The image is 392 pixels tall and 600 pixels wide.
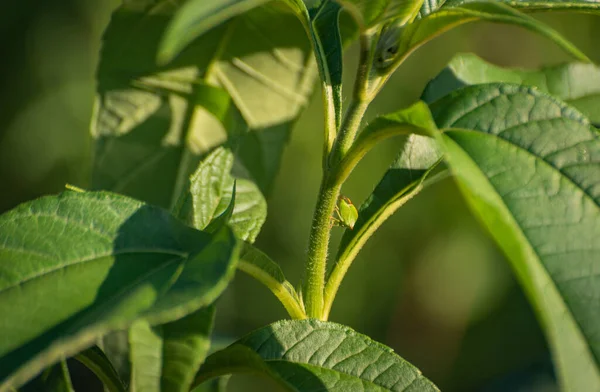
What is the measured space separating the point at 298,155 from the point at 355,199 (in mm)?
292

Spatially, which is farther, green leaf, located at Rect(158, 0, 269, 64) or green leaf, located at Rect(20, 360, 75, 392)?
green leaf, located at Rect(20, 360, 75, 392)

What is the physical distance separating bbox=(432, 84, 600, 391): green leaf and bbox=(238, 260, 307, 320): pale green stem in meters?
0.21

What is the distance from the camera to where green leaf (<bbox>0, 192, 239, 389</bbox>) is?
48 cm

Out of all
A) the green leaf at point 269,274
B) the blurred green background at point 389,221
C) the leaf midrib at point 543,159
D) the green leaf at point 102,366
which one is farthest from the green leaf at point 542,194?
the blurred green background at point 389,221

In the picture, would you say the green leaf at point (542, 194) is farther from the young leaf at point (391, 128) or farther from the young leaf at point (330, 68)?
the young leaf at point (330, 68)

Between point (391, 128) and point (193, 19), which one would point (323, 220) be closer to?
point (391, 128)

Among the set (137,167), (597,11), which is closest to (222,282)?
(597,11)

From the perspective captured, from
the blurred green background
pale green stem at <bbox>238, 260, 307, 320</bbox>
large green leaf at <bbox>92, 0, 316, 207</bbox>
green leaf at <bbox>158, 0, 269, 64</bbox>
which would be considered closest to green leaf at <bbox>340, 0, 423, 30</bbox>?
green leaf at <bbox>158, 0, 269, 64</bbox>

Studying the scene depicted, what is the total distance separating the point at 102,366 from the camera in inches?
27.8

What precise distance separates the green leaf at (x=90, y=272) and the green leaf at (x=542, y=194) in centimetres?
20

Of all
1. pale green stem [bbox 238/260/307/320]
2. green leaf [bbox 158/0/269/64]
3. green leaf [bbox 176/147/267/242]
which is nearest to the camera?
green leaf [bbox 158/0/269/64]

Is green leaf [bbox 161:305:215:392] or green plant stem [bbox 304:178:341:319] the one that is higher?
green plant stem [bbox 304:178:341:319]

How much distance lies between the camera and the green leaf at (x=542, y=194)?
45 centimetres

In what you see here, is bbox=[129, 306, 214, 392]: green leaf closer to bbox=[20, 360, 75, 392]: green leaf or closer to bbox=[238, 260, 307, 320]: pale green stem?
bbox=[238, 260, 307, 320]: pale green stem
